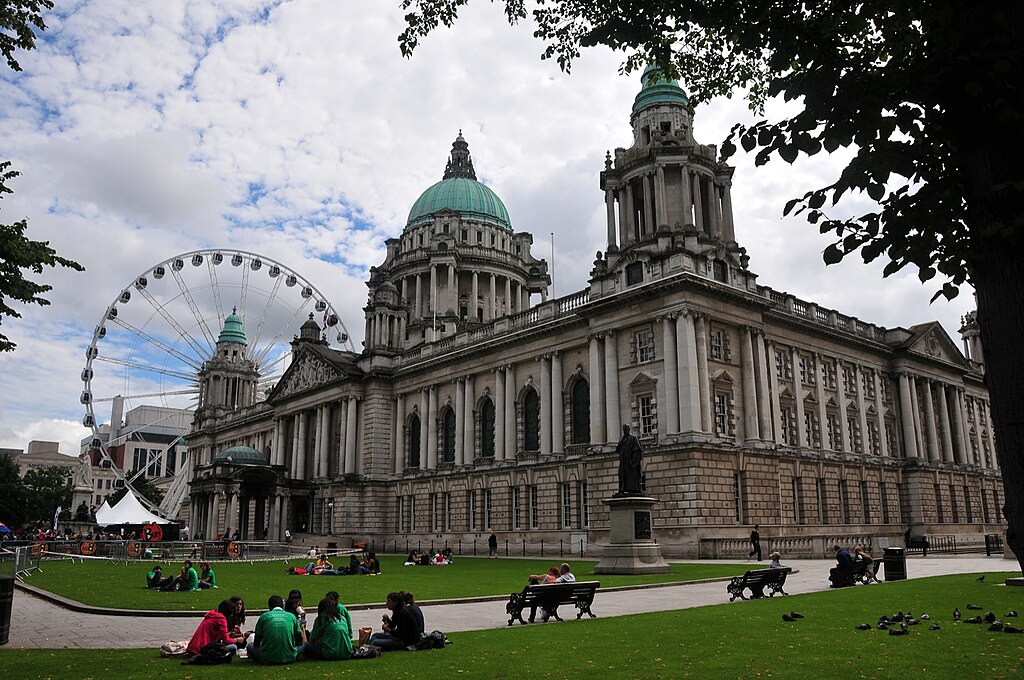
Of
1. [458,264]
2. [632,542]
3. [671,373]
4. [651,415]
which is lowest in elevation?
[632,542]

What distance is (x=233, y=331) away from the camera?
106750 mm

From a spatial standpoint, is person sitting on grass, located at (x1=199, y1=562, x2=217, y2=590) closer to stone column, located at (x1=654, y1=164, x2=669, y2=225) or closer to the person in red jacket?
the person in red jacket

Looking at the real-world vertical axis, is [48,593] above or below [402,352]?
below

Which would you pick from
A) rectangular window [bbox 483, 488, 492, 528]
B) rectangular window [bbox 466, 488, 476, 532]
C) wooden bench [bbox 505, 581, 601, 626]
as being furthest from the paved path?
rectangular window [bbox 466, 488, 476, 532]

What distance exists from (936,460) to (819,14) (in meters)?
59.0

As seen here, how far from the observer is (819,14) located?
9.18m

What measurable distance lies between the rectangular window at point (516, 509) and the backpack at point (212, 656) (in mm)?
42337

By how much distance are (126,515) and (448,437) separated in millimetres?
30737

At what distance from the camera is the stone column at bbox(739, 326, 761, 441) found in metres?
45.9


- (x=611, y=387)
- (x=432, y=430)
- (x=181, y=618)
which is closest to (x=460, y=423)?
(x=432, y=430)

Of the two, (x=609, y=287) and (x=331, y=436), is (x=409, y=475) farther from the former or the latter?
(x=609, y=287)

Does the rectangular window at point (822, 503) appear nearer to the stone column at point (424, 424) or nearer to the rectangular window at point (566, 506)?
the rectangular window at point (566, 506)

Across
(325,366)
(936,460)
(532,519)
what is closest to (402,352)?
(325,366)

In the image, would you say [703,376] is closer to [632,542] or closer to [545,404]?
[545,404]
